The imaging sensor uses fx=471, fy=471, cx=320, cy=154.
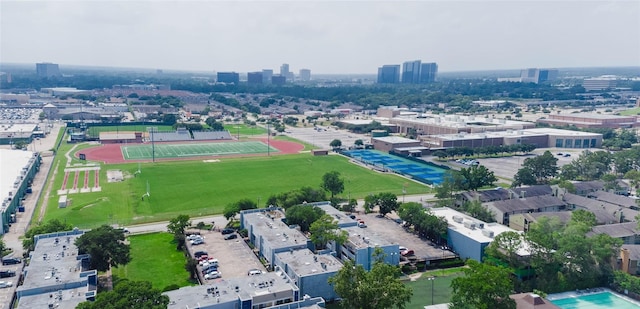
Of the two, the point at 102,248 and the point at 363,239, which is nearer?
the point at 102,248

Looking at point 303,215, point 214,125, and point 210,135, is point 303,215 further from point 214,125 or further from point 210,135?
point 214,125

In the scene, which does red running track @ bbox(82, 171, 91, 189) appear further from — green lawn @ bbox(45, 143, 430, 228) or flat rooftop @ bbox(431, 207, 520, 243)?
flat rooftop @ bbox(431, 207, 520, 243)

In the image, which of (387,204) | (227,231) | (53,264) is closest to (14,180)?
(227,231)

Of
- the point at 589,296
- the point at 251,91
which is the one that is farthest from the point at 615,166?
Answer: the point at 251,91

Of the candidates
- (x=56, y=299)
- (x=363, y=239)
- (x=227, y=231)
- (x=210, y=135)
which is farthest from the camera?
(x=210, y=135)

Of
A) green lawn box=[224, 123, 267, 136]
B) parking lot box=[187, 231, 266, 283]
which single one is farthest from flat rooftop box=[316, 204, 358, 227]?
green lawn box=[224, 123, 267, 136]

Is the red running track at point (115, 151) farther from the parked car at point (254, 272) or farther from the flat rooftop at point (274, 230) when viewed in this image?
the parked car at point (254, 272)

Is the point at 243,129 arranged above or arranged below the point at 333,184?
below

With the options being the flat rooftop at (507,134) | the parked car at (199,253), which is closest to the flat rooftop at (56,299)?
the parked car at (199,253)
